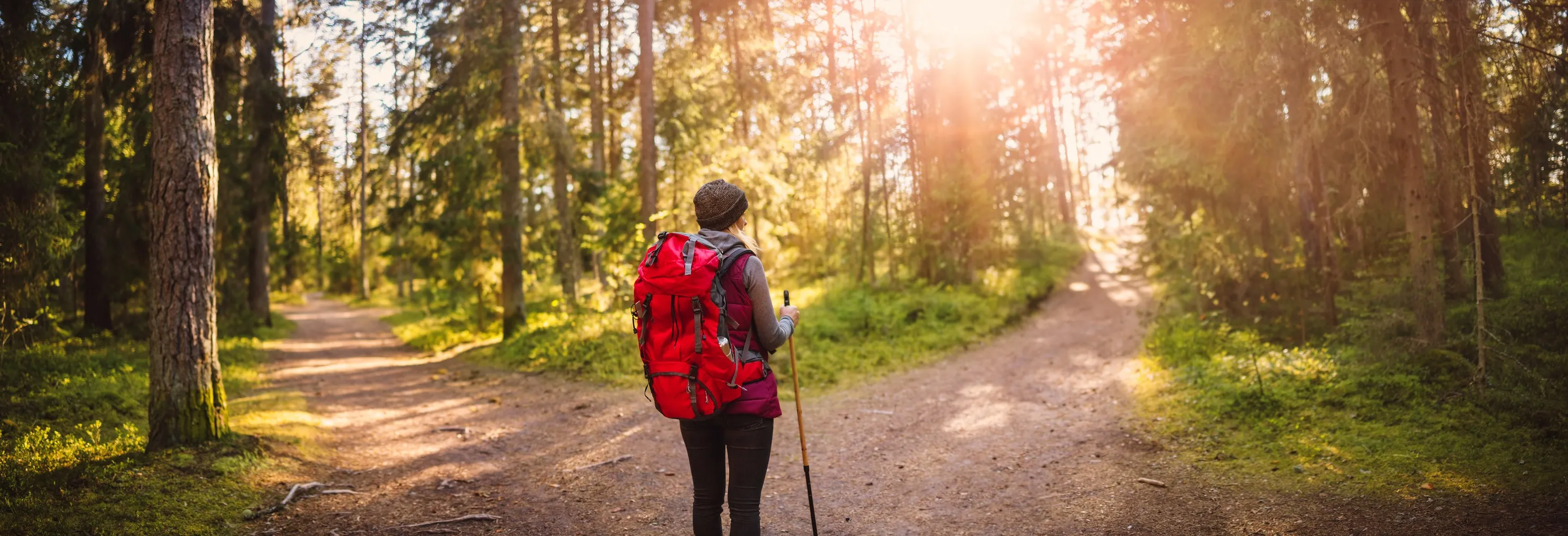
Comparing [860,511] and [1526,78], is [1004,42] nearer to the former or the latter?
[1526,78]

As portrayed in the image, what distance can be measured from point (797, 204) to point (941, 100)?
454 centimetres

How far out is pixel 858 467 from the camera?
6.72 m

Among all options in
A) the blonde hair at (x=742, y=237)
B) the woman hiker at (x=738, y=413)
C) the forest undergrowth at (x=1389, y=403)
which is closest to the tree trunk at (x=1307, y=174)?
the forest undergrowth at (x=1389, y=403)

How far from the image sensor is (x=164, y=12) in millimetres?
6379

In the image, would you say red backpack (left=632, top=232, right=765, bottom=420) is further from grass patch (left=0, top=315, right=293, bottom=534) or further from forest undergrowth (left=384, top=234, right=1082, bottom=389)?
forest undergrowth (left=384, top=234, right=1082, bottom=389)

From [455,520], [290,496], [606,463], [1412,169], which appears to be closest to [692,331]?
[455,520]

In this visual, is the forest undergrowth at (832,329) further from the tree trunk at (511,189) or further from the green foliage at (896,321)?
the tree trunk at (511,189)

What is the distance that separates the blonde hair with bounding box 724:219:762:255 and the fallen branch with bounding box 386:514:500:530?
3382 millimetres

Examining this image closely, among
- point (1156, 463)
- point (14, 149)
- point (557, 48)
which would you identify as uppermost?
point (557, 48)

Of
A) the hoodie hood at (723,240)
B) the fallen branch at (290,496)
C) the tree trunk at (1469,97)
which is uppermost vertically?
the tree trunk at (1469,97)

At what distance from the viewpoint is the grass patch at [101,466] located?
4848 mm

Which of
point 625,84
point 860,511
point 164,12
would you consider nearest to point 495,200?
point 625,84

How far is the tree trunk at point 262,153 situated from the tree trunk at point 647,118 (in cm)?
1015

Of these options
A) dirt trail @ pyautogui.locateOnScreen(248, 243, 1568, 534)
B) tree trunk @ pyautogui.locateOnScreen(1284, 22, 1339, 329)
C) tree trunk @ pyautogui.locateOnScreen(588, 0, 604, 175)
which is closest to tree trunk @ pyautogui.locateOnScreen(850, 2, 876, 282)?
tree trunk @ pyautogui.locateOnScreen(588, 0, 604, 175)
